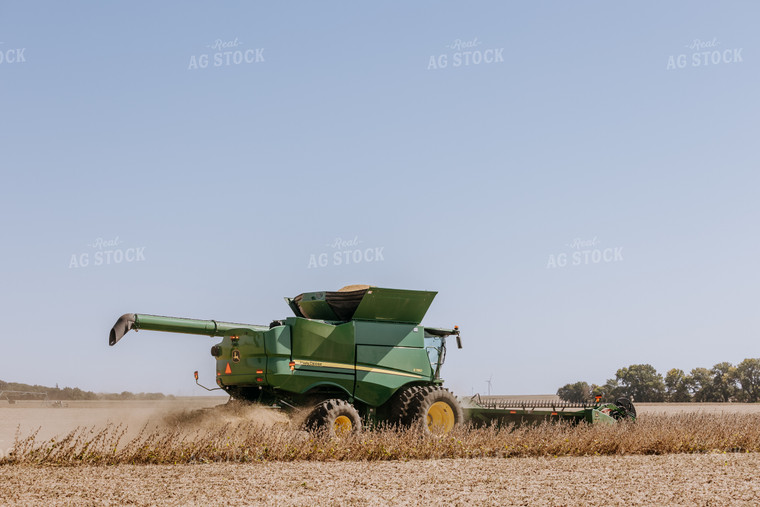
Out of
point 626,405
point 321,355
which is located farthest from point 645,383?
point 321,355

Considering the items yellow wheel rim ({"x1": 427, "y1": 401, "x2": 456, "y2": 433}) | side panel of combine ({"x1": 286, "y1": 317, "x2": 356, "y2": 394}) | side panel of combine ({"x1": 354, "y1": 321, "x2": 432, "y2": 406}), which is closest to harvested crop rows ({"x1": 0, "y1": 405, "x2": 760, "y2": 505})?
yellow wheel rim ({"x1": 427, "y1": 401, "x2": 456, "y2": 433})

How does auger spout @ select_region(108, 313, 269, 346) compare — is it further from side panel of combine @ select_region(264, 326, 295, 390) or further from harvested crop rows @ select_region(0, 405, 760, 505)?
harvested crop rows @ select_region(0, 405, 760, 505)

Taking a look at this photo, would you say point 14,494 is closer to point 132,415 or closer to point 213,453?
point 213,453

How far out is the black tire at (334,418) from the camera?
1308cm

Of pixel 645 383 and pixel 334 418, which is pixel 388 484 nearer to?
pixel 334 418

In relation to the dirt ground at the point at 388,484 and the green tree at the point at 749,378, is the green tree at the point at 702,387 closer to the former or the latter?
the green tree at the point at 749,378

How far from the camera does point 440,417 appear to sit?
1530 cm

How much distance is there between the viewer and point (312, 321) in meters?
14.3

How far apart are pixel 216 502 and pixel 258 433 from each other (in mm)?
3947

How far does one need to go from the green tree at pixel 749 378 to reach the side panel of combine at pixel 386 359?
1791 inches

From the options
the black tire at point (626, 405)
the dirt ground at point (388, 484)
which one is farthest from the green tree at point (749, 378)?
the dirt ground at point (388, 484)

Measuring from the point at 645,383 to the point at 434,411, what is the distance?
43.0m

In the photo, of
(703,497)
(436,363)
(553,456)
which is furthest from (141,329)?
(703,497)

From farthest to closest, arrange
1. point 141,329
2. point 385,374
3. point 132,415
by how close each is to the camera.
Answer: point 385,374
point 132,415
point 141,329
